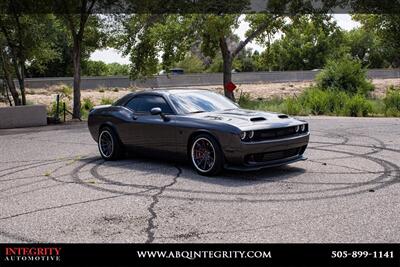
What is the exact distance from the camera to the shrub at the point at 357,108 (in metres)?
22.6

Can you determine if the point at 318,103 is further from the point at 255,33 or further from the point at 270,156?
the point at 270,156

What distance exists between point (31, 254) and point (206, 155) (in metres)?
3.95

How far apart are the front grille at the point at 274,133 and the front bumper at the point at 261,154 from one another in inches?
3.1

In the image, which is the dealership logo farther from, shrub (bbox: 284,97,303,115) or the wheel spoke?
shrub (bbox: 284,97,303,115)

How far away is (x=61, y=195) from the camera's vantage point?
23.7ft

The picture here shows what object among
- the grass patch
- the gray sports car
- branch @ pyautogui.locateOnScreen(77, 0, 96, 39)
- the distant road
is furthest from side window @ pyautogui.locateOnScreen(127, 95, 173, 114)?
the distant road

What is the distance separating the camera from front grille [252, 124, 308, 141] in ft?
25.8

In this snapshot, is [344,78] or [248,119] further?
[344,78]

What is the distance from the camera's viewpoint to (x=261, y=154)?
26.0ft

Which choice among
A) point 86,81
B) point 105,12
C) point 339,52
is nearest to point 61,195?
point 105,12

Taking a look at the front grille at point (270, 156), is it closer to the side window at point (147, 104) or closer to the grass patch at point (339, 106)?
the side window at point (147, 104)

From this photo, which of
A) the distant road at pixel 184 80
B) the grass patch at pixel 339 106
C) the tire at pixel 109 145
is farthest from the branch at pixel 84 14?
the distant road at pixel 184 80

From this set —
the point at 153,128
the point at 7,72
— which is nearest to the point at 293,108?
the point at 7,72

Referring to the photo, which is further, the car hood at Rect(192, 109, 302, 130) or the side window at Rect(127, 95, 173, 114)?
the side window at Rect(127, 95, 173, 114)
